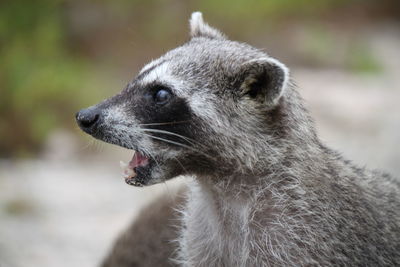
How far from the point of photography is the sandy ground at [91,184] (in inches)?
364

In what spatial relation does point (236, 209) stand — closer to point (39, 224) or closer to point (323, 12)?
point (39, 224)

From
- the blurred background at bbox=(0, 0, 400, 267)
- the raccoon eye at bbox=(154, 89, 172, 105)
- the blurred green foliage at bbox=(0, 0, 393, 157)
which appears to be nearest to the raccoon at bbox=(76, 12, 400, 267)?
the raccoon eye at bbox=(154, 89, 172, 105)

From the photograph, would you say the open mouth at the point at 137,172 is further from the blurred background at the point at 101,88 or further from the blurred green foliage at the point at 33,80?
the blurred green foliage at the point at 33,80

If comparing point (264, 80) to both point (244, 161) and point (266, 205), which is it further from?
point (266, 205)

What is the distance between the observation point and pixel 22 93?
41.9 ft

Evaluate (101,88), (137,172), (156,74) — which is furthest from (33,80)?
(137,172)

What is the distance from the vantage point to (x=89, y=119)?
5688mm

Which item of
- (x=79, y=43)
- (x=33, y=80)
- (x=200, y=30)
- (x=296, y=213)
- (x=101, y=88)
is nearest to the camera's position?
(x=296, y=213)

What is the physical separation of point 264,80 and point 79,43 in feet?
37.3

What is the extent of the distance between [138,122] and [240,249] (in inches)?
53.5

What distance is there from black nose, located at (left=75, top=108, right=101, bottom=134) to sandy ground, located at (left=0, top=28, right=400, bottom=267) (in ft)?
7.51

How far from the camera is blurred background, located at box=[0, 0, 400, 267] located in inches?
403

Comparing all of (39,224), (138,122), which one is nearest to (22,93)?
(39,224)

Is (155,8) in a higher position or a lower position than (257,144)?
higher
